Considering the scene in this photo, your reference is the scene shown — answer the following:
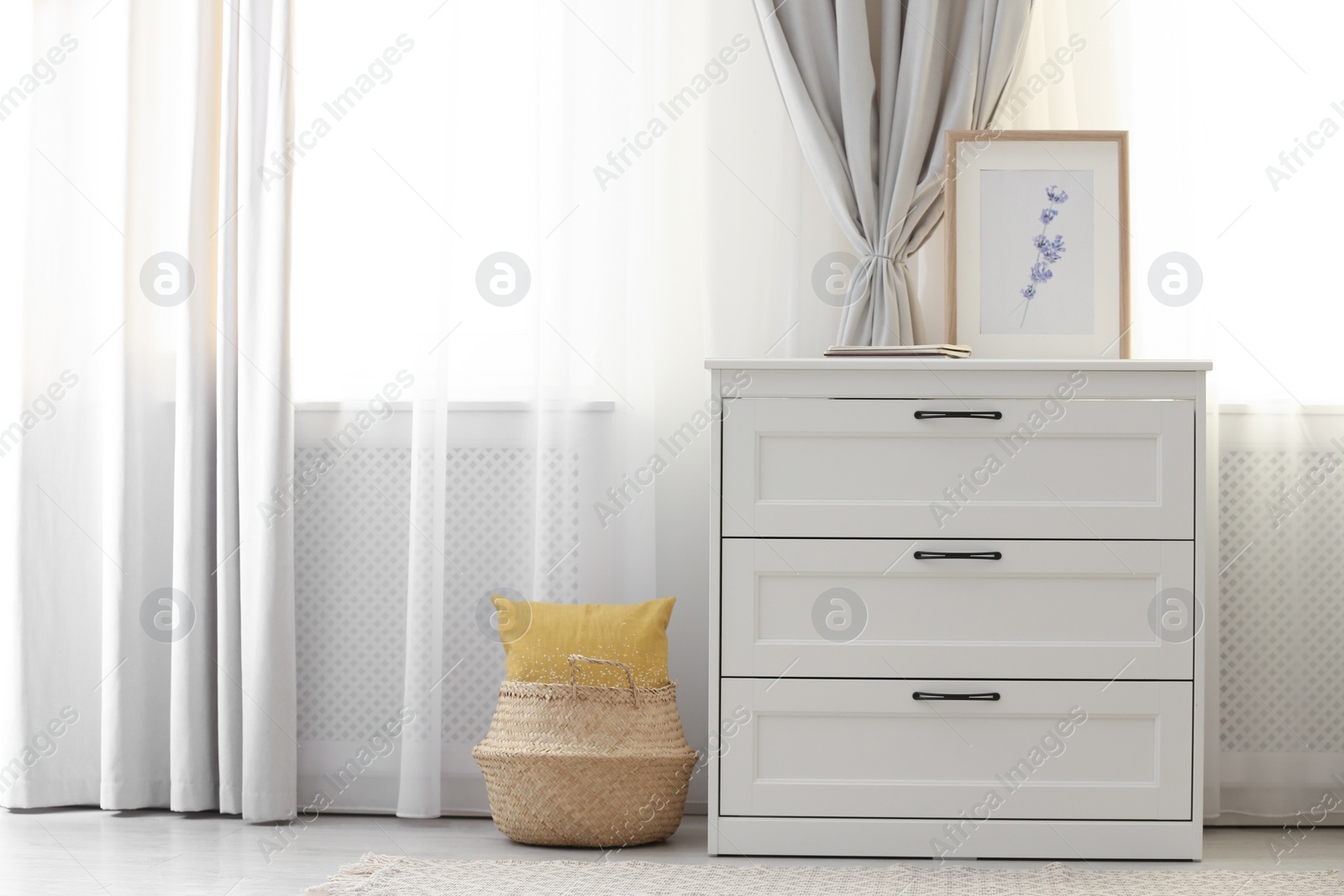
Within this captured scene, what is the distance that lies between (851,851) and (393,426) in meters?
1.26

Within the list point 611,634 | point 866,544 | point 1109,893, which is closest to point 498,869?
point 611,634

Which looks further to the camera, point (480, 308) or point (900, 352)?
point (480, 308)

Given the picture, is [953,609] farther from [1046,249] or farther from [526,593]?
[526,593]

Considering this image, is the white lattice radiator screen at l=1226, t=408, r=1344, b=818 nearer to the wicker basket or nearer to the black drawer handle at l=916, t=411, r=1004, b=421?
the black drawer handle at l=916, t=411, r=1004, b=421

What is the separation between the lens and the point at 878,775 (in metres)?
1.86

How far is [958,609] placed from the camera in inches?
73.4

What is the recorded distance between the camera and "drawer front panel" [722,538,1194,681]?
184 centimetres

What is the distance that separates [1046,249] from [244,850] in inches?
75.2

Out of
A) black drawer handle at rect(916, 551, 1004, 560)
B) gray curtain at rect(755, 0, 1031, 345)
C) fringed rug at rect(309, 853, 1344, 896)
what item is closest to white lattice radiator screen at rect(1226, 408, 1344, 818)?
fringed rug at rect(309, 853, 1344, 896)

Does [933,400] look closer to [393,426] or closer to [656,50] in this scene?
Result: [656,50]

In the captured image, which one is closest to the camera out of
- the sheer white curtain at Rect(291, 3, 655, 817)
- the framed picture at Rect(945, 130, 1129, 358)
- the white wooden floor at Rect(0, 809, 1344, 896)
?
the white wooden floor at Rect(0, 809, 1344, 896)

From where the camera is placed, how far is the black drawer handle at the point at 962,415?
1.85 metres

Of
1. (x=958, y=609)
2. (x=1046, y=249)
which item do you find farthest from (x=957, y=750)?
(x=1046, y=249)

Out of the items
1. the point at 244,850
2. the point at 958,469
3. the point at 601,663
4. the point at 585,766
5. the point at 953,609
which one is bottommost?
the point at 244,850
